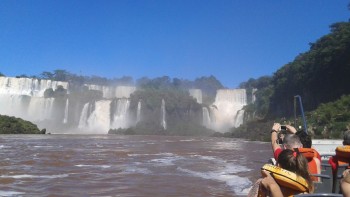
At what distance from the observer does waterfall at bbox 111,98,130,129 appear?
61.3m

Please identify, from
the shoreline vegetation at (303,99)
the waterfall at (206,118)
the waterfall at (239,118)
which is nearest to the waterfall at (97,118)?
the shoreline vegetation at (303,99)

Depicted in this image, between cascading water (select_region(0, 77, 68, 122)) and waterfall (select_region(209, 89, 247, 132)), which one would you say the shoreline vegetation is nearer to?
waterfall (select_region(209, 89, 247, 132))

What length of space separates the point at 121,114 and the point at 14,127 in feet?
67.9

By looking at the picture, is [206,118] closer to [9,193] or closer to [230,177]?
[230,177]

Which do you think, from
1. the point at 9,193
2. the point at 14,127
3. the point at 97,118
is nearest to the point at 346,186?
the point at 9,193

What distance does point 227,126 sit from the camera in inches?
2435

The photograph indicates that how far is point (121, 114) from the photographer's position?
6216 cm

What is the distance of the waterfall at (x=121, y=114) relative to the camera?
61344 mm

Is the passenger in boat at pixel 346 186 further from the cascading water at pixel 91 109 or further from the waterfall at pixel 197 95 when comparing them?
the waterfall at pixel 197 95

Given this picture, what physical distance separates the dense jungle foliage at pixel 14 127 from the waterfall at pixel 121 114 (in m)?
16.9

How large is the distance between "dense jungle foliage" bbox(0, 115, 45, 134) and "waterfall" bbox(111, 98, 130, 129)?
667 inches

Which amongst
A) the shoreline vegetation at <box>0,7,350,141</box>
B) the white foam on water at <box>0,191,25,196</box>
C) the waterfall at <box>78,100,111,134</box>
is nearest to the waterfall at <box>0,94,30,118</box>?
the shoreline vegetation at <box>0,7,350,141</box>

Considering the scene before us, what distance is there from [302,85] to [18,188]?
1804 inches

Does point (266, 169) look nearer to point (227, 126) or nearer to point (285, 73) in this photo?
point (285, 73)
